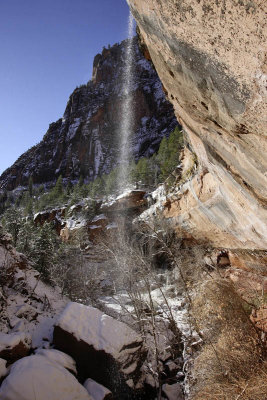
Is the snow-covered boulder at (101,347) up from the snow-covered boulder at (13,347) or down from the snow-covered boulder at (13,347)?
down

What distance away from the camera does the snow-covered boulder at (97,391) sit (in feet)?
21.7

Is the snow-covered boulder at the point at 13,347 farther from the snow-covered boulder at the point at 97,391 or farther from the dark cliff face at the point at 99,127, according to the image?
the dark cliff face at the point at 99,127

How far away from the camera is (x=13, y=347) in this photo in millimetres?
7043

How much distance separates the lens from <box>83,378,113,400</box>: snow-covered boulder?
6617 millimetres

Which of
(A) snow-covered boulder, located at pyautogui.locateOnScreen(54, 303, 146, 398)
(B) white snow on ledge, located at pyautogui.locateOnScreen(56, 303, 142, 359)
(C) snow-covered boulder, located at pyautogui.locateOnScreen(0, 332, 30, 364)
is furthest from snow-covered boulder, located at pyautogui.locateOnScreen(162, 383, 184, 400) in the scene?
(C) snow-covered boulder, located at pyautogui.locateOnScreen(0, 332, 30, 364)

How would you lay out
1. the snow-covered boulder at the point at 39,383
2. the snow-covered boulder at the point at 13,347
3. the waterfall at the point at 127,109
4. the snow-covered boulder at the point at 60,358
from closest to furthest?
the snow-covered boulder at the point at 39,383 → the snow-covered boulder at the point at 13,347 → the snow-covered boulder at the point at 60,358 → the waterfall at the point at 127,109

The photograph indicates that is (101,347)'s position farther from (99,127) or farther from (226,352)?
(99,127)

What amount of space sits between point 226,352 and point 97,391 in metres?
5.23

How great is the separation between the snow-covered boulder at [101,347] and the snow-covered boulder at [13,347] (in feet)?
3.67

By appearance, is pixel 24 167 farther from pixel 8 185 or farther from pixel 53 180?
pixel 53 180

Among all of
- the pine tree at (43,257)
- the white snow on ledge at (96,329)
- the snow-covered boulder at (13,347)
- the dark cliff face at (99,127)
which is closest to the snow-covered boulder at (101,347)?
the white snow on ledge at (96,329)

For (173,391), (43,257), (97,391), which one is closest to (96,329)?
(97,391)

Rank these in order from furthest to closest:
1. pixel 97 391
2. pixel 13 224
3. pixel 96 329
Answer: pixel 13 224 → pixel 96 329 → pixel 97 391

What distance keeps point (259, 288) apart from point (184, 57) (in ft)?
44.4
